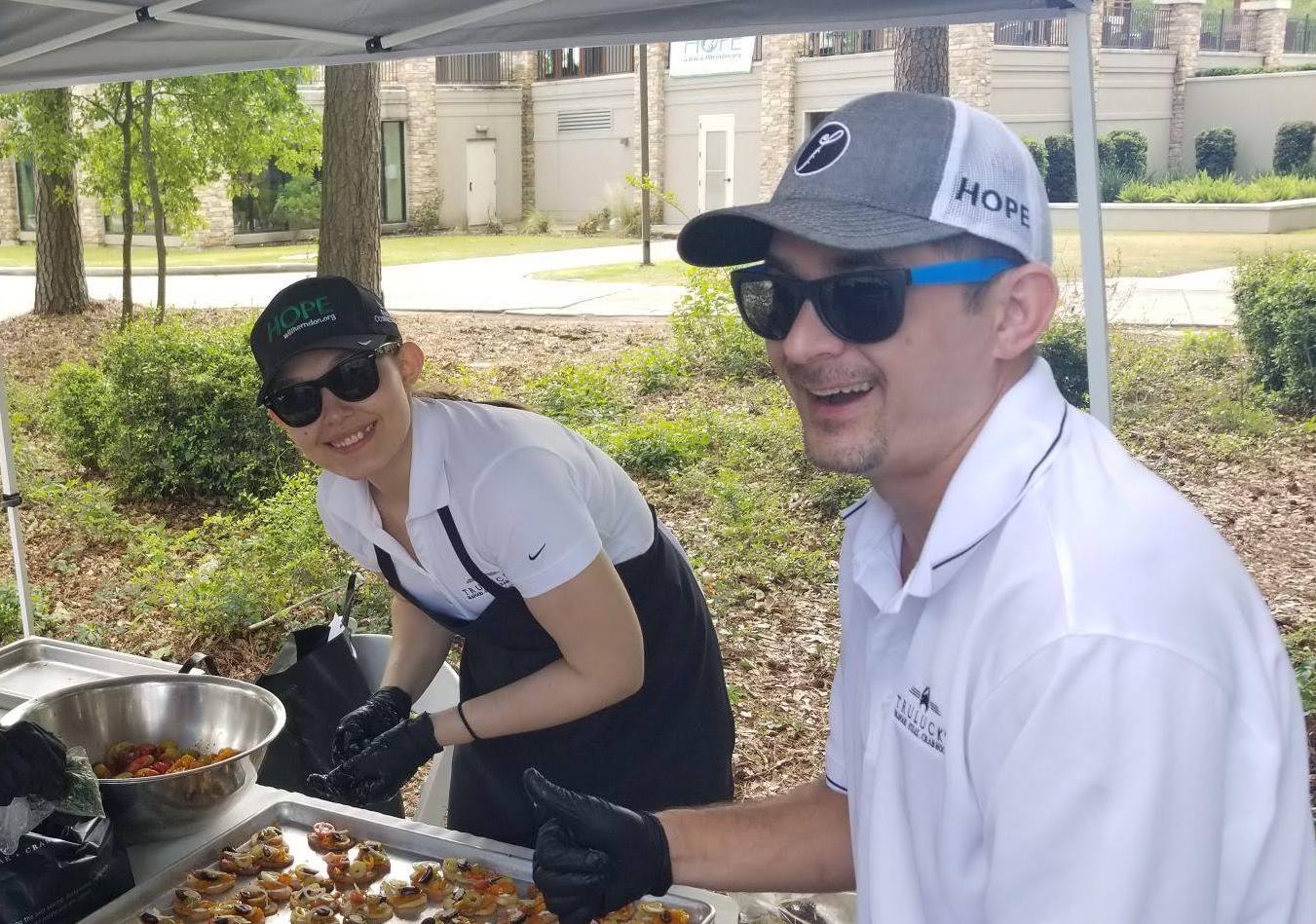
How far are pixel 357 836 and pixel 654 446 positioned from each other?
596cm

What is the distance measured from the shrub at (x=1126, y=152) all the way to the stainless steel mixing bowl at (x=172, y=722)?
2300cm

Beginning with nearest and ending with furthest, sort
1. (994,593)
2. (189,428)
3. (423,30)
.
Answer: (994,593)
(423,30)
(189,428)

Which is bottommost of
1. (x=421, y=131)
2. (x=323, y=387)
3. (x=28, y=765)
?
(x=28, y=765)

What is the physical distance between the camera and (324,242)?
26.9 ft

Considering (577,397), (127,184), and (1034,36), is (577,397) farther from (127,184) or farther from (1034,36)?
(1034,36)

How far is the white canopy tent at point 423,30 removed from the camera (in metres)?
2.55

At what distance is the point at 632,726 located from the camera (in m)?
2.62

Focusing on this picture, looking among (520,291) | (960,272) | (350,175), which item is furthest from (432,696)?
(520,291)

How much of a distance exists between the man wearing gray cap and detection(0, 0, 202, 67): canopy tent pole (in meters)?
1.94

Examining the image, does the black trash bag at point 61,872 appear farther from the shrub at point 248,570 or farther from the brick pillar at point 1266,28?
the brick pillar at point 1266,28

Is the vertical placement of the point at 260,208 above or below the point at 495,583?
above

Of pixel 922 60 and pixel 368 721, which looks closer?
pixel 368 721

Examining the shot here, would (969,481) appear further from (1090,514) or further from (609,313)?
(609,313)

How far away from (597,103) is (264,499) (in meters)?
23.2
